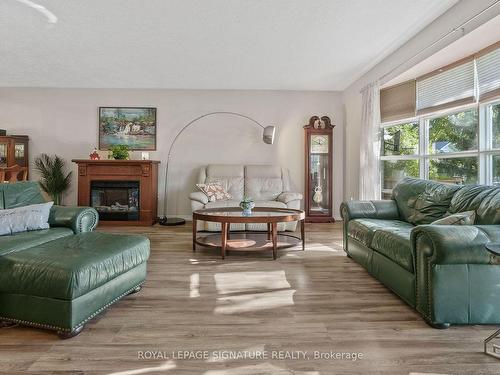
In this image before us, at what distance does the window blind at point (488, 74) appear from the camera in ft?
10.6

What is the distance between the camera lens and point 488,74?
132 inches

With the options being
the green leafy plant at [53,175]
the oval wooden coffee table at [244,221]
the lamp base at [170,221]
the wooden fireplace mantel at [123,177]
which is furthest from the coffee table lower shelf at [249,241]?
the green leafy plant at [53,175]

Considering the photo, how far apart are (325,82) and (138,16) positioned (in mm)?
3295

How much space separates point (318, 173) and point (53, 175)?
4.73 m

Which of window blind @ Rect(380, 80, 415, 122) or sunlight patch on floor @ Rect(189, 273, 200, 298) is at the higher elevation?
window blind @ Rect(380, 80, 415, 122)

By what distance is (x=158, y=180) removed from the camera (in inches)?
235

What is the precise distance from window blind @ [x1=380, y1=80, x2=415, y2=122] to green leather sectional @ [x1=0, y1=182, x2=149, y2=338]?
13.6 feet

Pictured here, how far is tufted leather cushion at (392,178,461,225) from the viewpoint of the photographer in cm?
287

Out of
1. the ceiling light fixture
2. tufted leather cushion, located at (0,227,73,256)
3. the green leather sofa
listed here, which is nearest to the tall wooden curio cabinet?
the ceiling light fixture

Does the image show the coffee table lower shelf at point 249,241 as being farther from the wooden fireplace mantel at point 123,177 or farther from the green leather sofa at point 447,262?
the wooden fireplace mantel at point 123,177

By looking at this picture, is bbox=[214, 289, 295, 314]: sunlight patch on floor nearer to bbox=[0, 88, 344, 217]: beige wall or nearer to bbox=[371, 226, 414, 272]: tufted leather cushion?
bbox=[371, 226, 414, 272]: tufted leather cushion

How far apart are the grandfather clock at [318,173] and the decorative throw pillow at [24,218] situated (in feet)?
13.4

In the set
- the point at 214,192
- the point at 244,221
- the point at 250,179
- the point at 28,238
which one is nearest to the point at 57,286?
the point at 28,238

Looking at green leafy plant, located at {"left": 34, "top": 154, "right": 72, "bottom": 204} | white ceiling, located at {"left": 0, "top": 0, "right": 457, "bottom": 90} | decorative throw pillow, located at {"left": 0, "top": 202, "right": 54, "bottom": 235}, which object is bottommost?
decorative throw pillow, located at {"left": 0, "top": 202, "right": 54, "bottom": 235}
